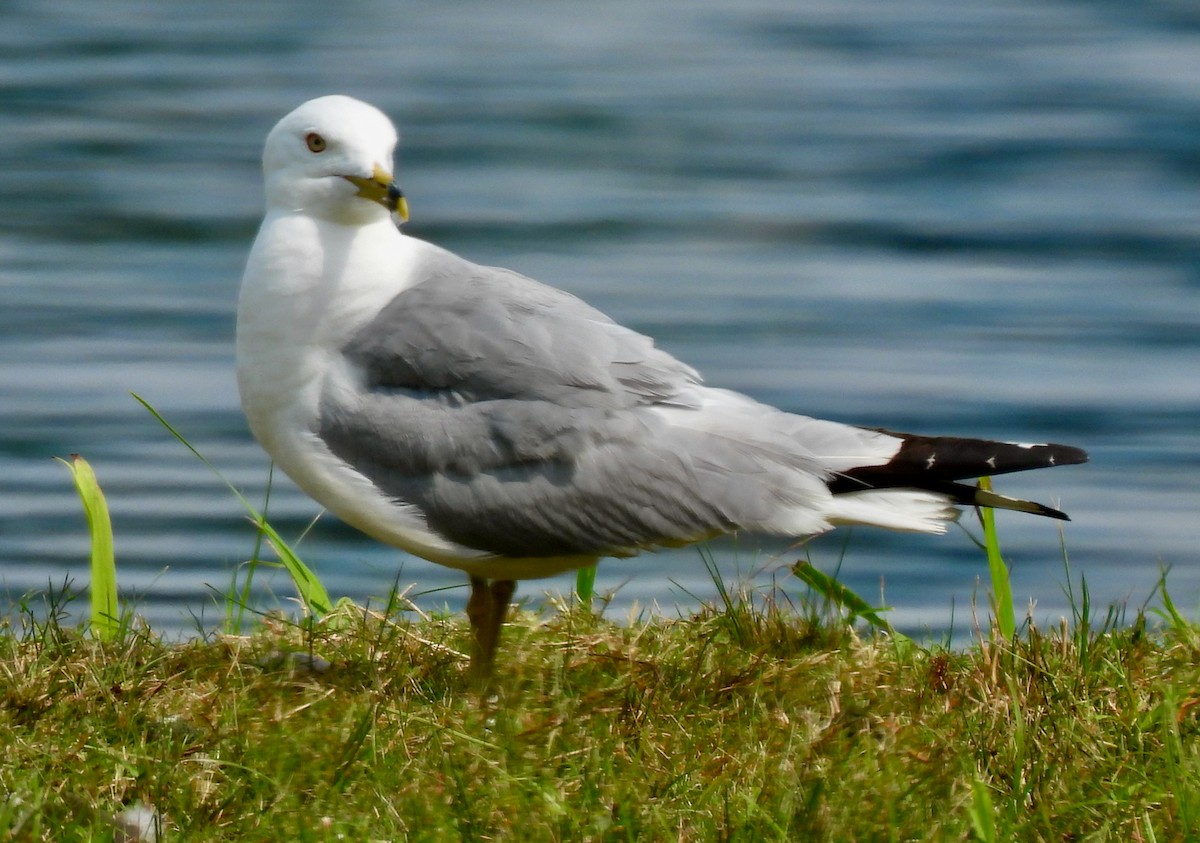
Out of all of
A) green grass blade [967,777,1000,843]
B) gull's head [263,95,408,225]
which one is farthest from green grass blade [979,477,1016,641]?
gull's head [263,95,408,225]

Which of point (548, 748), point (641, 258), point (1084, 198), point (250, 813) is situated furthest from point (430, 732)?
point (1084, 198)

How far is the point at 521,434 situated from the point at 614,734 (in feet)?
1.97

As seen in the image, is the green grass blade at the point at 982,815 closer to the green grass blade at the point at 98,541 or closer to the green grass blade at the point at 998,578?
the green grass blade at the point at 998,578

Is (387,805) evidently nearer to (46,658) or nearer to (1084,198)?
(46,658)

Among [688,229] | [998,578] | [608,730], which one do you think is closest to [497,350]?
[608,730]

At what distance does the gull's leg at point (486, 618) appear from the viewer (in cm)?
337

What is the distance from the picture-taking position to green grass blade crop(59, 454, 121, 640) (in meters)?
3.68

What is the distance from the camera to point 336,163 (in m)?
3.41

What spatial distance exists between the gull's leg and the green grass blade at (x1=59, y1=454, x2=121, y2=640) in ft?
2.37

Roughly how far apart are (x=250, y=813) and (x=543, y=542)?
2.94 feet

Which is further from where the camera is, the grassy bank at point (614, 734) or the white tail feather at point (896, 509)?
the white tail feather at point (896, 509)

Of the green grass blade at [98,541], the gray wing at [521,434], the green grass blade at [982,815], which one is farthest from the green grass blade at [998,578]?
the green grass blade at [98,541]

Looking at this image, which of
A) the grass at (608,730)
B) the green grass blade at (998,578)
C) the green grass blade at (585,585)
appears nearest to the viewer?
the grass at (608,730)

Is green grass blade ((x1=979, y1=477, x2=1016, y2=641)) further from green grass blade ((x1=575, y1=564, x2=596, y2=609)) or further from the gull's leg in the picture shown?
the gull's leg
